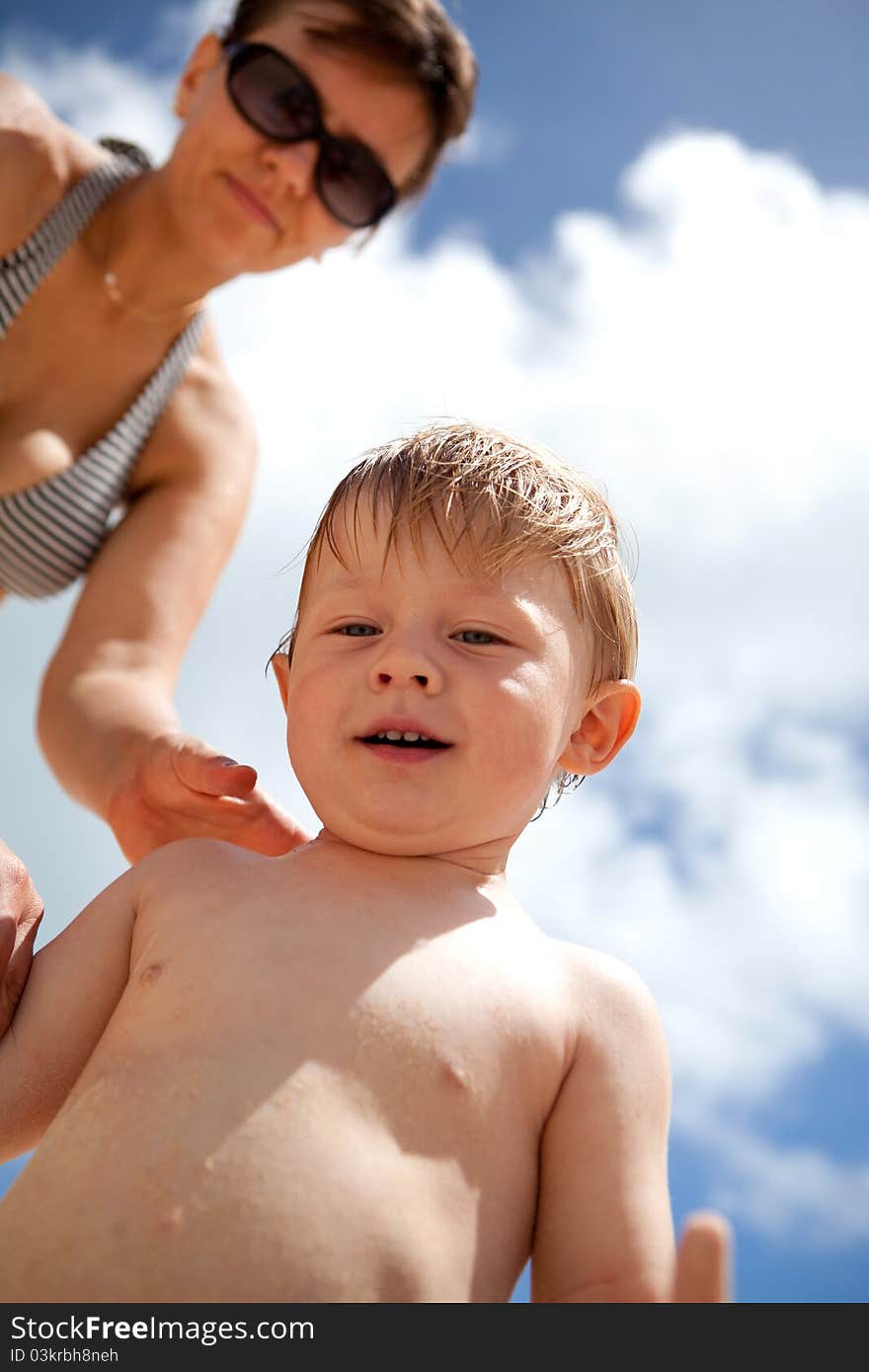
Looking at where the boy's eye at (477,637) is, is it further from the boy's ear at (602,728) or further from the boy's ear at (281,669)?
the boy's ear at (281,669)

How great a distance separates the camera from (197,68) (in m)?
3.68

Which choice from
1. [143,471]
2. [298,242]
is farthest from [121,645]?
[298,242]

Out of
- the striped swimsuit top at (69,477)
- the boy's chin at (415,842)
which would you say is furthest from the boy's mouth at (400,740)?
the striped swimsuit top at (69,477)

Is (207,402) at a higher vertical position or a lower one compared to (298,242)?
lower

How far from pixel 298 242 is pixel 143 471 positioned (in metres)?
0.78

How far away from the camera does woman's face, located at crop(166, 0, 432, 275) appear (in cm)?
340

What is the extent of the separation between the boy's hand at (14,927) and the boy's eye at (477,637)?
71 cm

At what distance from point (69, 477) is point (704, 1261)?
2.75m

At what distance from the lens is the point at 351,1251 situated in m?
1.39

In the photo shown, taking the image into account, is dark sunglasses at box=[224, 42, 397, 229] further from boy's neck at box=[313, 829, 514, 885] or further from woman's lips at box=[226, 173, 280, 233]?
boy's neck at box=[313, 829, 514, 885]

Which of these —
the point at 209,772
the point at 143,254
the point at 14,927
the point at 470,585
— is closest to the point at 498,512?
the point at 470,585

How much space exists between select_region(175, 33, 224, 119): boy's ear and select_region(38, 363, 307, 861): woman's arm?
0.80 meters

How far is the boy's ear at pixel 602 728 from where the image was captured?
6.74 ft
